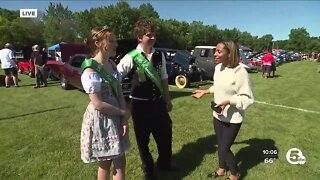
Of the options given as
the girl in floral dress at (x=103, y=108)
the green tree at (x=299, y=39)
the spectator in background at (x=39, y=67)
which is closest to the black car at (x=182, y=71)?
the spectator in background at (x=39, y=67)

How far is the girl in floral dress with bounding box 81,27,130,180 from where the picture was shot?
2.83 m

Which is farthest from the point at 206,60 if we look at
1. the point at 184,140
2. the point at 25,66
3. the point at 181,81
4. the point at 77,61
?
the point at 184,140

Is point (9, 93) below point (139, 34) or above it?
below

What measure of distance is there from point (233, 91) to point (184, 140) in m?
2.40

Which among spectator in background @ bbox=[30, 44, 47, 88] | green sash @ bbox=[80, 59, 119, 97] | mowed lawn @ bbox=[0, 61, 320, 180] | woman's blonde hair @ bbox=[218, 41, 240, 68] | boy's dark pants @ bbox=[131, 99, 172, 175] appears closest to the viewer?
green sash @ bbox=[80, 59, 119, 97]

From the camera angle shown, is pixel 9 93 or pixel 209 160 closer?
pixel 209 160

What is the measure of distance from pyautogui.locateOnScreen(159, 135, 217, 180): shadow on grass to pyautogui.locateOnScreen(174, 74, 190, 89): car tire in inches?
301

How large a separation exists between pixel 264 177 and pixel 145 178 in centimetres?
170

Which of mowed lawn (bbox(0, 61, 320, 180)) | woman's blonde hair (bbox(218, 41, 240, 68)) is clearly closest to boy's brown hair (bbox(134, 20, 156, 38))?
woman's blonde hair (bbox(218, 41, 240, 68))

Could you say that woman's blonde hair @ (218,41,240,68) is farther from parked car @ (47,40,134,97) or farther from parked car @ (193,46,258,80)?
parked car @ (193,46,258,80)

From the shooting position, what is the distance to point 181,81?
45.7 ft

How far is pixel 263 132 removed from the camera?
6.62 metres

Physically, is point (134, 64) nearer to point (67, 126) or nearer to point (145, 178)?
point (145, 178)

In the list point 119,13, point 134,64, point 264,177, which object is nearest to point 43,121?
point 134,64
